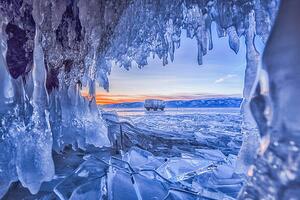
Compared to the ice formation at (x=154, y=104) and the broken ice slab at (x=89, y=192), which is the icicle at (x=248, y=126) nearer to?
the broken ice slab at (x=89, y=192)

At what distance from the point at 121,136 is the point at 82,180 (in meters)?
2.98

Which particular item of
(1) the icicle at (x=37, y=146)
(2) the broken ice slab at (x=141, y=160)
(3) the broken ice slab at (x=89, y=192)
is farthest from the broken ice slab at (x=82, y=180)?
(2) the broken ice slab at (x=141, y=160)

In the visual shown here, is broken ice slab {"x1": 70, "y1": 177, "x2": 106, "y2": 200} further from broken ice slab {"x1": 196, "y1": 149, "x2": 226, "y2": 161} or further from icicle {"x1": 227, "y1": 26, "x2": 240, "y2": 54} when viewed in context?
icicle {"x1": 227, "y1": 26, "x2": 240, "y2": 54}

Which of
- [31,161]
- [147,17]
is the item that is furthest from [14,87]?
Answer: [147,17]

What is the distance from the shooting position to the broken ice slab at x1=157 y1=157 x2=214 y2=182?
2547 millimetres

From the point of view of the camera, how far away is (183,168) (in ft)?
8.96

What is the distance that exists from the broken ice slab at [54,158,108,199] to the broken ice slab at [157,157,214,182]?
0.61 metres

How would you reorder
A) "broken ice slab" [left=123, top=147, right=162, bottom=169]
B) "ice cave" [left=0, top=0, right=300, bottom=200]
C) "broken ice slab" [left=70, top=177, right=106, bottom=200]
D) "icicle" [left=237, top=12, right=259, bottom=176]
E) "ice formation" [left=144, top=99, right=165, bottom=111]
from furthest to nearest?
"ice formation" [left=144, top=99, right=165, bottom=111] < "broken ice slab" [left=123, top=147, right=162, bottom=169] < "icicle" [left=237, top=12, right=259, bottom=176] < "broken ice slab" [left=70, top=177, right=106, bottom=200] < "ice cave" [left=0, top=0, right=300, bottom=200]

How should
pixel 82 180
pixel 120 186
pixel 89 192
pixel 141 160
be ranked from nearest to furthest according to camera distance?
pixel 89 192 < pixel 120 186 < pixel 82 180 < pixel 141 160

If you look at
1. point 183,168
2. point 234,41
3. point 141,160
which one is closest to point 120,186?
point 183,168

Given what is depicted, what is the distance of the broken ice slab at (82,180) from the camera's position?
6.00 feet

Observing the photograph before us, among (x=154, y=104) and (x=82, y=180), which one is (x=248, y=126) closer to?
(x=82, y=180)

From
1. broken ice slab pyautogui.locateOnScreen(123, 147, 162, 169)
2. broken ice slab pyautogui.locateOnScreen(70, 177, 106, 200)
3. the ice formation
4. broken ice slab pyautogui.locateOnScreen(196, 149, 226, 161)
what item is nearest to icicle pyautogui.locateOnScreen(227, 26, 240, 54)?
broken ice slab pyautogui.locateOnScreen(196, 149, 226, 161)

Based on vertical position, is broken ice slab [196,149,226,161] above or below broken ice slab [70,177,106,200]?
below
